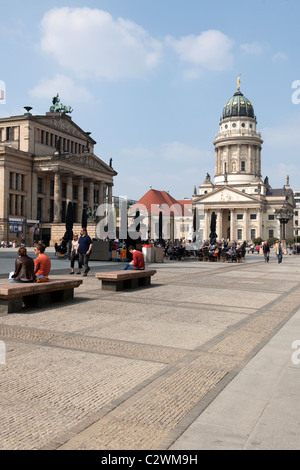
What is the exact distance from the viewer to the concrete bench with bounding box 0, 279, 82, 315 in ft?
29.5

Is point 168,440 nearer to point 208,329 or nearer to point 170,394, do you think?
point 170,394

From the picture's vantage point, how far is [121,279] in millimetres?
12695

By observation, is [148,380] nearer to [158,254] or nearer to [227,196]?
[158,254]

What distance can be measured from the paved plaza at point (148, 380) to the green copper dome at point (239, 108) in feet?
377

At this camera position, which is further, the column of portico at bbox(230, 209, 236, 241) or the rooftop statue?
the column of portico at bbox(230, 209, 236, 241)

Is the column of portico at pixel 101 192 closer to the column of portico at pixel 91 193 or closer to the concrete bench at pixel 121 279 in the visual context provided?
the column of portico at pixel 91 193

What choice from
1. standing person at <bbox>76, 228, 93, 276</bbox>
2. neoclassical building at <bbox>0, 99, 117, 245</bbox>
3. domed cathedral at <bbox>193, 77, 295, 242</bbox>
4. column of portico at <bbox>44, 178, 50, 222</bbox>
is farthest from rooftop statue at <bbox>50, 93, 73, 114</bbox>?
standing person at <bbox>76, 228, 93, 276</bbox>

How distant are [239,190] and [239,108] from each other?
23684mm

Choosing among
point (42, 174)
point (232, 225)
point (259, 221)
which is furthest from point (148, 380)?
point (232, 225)

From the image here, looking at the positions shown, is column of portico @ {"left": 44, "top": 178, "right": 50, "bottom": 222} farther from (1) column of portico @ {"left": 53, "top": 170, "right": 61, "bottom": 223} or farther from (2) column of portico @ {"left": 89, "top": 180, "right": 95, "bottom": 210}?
(2) column of portico @ {"left": 89, "top": 180, "right": 95, "bottom": 210}

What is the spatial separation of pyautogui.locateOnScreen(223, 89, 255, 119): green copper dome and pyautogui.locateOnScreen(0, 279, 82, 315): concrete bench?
11444 cm

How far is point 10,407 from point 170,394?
5.16ft

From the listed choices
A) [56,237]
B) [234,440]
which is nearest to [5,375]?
[234,440]

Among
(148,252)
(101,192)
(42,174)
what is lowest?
(148,252)
